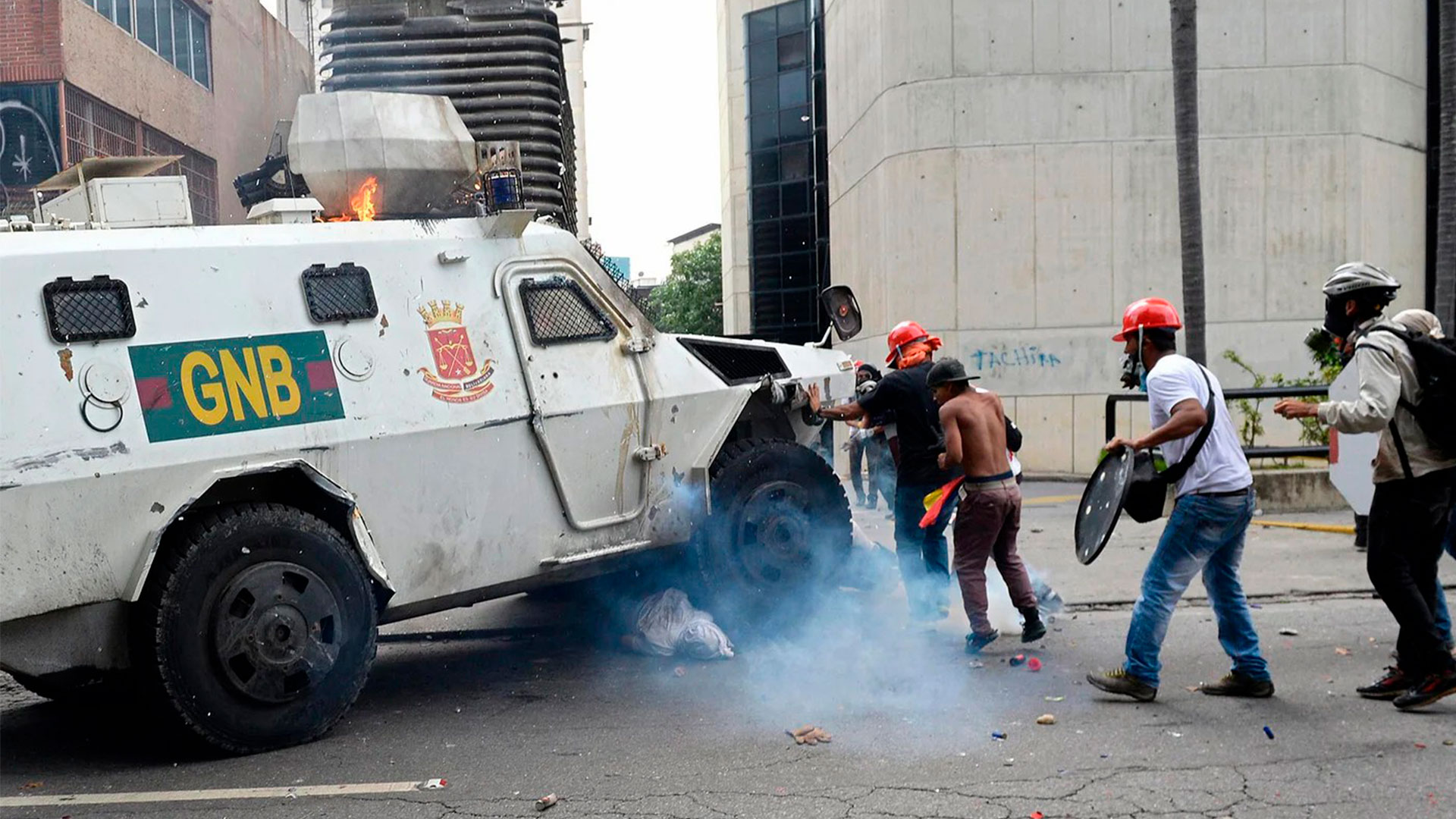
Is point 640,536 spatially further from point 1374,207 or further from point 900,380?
point 1374,207

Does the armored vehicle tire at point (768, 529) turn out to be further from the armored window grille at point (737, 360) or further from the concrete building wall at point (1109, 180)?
the concrete building wall at point (1109, 180)

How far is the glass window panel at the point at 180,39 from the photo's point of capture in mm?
22781

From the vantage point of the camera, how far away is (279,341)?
19.8ft

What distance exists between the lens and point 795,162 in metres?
36.9

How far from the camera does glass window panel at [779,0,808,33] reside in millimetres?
35938

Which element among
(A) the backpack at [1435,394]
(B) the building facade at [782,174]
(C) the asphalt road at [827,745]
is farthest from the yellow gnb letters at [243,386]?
(B) the building facade at [782,174]

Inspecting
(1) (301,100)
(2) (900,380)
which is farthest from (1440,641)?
(1) (301,100)

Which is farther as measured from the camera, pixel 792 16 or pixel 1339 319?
pixel 792 16

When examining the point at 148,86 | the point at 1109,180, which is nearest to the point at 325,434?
the point at 1109,180

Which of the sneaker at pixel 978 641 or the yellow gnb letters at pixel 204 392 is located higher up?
the yellow gnb letters at pixel 204 392

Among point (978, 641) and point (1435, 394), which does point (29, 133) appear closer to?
point (978, 641)

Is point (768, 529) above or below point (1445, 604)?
above

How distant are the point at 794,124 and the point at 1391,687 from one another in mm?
31902

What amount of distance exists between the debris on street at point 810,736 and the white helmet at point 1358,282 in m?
2.92
